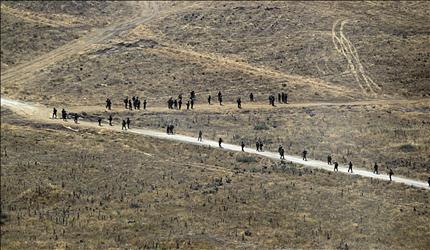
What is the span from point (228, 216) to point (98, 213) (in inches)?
297

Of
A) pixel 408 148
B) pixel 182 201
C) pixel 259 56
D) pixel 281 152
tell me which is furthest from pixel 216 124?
pixel 259 56

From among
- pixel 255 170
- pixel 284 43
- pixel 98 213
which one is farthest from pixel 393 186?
pixel 284 43

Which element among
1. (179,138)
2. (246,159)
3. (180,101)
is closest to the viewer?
(246,159)

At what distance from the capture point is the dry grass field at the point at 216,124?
1543 inches

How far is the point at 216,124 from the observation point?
58594mm

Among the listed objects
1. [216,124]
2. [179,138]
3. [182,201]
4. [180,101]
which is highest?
[180,101]

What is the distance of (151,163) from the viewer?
49.6 metres

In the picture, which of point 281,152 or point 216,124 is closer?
point 281,152

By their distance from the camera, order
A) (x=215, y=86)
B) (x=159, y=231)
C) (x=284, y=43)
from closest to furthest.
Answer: (x=159, y=231) → (x=215, y=86) → (x=284, y=43)

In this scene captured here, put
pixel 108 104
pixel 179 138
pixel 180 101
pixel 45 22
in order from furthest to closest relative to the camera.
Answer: pixel 45 22, pixel 108 104, pixel 180 101, pixel 179 138

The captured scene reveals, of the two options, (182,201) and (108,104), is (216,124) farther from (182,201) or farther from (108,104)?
(182,201)

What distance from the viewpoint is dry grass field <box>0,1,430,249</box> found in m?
39.2

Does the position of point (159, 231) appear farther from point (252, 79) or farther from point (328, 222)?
point (252, 79)

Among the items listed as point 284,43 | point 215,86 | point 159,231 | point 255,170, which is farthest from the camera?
point 284,43
